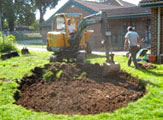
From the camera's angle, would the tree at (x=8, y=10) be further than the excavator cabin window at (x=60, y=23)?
Yes

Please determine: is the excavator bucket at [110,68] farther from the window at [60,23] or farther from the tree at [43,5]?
the tree at [43,5]

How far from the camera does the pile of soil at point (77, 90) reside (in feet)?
19.5

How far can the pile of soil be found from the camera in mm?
5930

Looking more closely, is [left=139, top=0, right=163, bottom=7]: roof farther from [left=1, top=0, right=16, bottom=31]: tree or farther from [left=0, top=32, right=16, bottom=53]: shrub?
[left=1, top=0, right=16, bottom=31]: tree

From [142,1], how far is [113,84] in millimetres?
6001

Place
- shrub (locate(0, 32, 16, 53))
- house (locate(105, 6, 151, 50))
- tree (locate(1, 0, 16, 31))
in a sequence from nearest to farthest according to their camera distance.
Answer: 1. shrub (locate(0, 32, 16, 53))
2. house (locate(105, 6, 151, 50))
3. tree (locate(1, 0, 16, 31))

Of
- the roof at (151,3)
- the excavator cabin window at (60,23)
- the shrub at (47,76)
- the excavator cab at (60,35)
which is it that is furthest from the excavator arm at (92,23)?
the roof at (151,3)

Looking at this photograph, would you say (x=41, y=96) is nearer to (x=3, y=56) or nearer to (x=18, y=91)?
(x=18, y=91)

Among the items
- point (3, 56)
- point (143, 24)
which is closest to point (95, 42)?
point (143, 24)

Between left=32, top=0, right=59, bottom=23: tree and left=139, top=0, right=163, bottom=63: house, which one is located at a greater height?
left=32, top=0, right=59, bottom=23: tree

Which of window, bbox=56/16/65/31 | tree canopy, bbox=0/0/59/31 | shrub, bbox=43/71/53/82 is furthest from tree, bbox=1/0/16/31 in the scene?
shrub, bbox=43/71/53/82

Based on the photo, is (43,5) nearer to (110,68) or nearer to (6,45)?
(6,45)

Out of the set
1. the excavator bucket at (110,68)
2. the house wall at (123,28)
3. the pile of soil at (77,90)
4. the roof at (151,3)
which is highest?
the roof at (151,3)

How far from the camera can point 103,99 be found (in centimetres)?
Answer: 630
